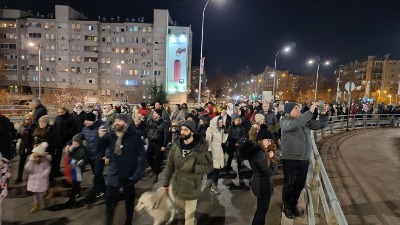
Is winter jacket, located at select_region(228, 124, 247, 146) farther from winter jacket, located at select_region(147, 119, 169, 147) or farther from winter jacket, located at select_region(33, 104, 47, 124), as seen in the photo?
winter jacket, located at select_region(33, 104, 47, 124)

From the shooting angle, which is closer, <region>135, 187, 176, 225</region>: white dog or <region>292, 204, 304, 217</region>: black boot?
<region>135, 187, 176, 225</region>: white dog

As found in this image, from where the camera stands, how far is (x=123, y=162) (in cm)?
504

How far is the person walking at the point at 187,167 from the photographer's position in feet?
15.6

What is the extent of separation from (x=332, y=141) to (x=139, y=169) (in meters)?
14.3

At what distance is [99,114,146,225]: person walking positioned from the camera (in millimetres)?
4961

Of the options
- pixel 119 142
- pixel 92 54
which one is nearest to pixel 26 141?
pixel 119 142

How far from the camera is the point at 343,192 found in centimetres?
790

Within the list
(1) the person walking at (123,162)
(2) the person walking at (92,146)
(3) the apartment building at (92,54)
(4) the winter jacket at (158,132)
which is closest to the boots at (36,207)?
(2) the person walking at (92,146)

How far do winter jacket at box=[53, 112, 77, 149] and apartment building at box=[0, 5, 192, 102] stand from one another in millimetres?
69903

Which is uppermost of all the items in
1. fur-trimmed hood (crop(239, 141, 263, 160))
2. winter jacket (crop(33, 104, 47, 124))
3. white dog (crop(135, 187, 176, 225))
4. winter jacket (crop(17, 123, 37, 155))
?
winter jacket (crop(33, 104, 47, 124))

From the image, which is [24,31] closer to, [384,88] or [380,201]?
[380,201]

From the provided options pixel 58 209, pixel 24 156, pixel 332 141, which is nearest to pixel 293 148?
pixel 58 209

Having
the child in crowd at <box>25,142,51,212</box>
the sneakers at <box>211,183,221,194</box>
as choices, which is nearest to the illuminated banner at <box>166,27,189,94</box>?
the sneakers at <box>211,183,221,194</box>

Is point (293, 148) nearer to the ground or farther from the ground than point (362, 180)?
farther from the ground
